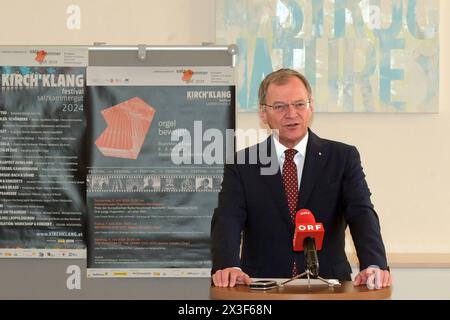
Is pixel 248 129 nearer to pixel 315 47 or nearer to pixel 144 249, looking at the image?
pixel 315 47

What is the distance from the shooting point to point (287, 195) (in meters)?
3.03

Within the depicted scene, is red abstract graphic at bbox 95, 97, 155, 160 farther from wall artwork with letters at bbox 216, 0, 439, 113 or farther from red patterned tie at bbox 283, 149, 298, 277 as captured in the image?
red patterned tie at bbox 283, 149, 298, 277

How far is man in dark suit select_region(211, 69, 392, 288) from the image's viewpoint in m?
2.96

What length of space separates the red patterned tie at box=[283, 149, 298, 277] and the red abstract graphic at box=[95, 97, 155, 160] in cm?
152

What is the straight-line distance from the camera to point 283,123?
9.87ft

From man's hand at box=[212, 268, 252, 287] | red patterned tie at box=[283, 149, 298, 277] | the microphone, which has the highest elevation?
red patterned tie at box=[283, 149, 298, 277]

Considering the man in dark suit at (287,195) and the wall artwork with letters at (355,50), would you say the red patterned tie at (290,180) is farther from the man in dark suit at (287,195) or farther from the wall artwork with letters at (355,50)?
the wall artwork with letters at (355,50)

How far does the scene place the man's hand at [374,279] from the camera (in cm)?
246

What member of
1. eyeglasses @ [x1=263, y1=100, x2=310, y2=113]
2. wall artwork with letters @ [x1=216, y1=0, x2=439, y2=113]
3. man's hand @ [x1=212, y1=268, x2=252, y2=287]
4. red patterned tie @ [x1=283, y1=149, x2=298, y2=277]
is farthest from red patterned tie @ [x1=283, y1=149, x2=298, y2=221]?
wall artwork with letters @ [x1=216, y1=0, x2=439, y2=113]

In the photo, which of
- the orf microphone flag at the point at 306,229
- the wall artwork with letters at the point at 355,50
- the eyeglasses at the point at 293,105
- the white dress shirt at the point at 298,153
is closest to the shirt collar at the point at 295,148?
the white dress shirt at the point at 298,153

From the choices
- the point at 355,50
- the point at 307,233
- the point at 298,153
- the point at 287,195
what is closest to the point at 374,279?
the point at 307,233

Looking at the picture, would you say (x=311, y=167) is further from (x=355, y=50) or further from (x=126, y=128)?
(x=355, y=50)

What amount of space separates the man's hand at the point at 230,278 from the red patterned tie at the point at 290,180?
1.68ft
